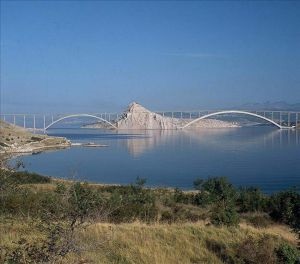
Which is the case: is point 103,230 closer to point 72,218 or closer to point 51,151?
point 72,218

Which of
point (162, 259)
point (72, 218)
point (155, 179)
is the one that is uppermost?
point (72, 218)

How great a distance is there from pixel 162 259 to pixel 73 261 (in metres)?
0.80

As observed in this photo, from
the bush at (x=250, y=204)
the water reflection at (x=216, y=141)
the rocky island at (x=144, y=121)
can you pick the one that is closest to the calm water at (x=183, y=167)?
the water reflection at (x=216, y=141)

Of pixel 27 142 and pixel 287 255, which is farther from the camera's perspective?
pixel 27 142

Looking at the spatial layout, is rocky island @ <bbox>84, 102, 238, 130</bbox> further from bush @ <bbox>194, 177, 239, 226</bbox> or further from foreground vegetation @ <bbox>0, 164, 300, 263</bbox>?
foreground vegetation @ <bbox>0, 164, 300, 263</bbox>

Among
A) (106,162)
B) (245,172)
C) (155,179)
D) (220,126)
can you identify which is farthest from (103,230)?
(220,126)

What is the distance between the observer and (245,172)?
29844 mm

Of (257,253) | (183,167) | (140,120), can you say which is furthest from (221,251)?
(140,120)

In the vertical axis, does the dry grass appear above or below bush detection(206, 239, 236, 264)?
above

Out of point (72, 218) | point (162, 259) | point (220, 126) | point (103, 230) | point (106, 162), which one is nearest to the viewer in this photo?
point (72, 218)

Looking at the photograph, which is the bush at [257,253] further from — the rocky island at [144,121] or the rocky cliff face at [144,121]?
the rocky cliff face at [144,121]

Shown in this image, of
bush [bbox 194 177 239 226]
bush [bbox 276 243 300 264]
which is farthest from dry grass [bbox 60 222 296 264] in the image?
bush [bbox 194 177 239 226]

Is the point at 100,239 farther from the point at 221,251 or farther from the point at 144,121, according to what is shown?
the point at 144,121

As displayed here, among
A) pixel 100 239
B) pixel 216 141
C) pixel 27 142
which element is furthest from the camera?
pixel 216 141
